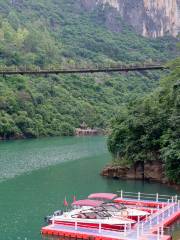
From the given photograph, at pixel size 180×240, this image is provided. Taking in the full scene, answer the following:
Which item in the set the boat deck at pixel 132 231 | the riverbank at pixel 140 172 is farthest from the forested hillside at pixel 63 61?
the boat deck at pixel 132 231

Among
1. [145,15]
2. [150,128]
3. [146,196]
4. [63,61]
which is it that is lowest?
[146,196]

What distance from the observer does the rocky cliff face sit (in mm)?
135375

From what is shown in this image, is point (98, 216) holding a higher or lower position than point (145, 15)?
lower

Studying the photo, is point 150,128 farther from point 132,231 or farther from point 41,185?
point 132,231

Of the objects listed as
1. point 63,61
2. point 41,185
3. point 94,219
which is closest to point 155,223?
point 94,219

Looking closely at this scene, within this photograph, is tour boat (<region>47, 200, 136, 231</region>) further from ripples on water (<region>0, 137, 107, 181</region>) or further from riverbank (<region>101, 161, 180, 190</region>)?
ripples on water (<region>0, 137, 107, 181</region>)

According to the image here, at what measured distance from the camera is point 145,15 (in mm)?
135625

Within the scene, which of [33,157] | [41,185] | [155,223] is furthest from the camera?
[33,157]

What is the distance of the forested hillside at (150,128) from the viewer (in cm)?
2639

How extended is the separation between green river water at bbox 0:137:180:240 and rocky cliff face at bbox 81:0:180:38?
317 ft

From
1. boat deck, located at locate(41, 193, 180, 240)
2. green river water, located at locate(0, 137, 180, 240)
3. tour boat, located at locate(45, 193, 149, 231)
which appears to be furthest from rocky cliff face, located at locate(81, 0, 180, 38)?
boat deck, located at locate(41, 193, 180, 240)

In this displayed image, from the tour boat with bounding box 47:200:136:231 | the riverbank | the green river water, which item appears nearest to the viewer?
the tour boat with bounding box 47:200:136:231

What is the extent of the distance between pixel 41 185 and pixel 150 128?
21.6 ft

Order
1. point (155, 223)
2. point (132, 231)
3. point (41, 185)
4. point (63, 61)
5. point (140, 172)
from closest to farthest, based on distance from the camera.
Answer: point (132, 231), point (155, 223), point (41, 185), point (140, 172), point (63, 61)
